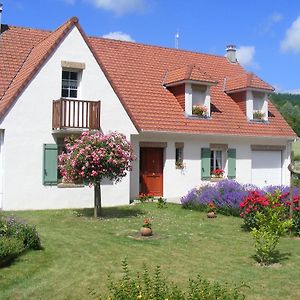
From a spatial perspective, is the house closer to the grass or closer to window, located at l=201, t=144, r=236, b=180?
window, located at l=201, t=144, r=236, b=180

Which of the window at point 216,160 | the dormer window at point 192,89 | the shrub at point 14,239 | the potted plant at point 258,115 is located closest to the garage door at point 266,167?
the potted plant at point 258,115

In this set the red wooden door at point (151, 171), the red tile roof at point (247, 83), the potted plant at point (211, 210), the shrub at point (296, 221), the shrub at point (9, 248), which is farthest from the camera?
the red tile roof at point (247, 83)

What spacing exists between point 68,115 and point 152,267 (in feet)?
32.0

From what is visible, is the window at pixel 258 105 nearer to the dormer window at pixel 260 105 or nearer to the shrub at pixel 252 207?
the dormer window at pixel 260 105

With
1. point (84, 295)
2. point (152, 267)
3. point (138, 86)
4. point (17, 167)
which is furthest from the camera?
point (138, 86)

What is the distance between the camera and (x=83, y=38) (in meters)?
19.2

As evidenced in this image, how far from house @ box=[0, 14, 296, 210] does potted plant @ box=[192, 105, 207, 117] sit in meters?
0.07

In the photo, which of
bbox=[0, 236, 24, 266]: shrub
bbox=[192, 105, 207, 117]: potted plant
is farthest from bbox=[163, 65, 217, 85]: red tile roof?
bbox=[0, 236, 24, 266]: shrub

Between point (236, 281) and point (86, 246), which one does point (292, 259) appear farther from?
point (86, 246)

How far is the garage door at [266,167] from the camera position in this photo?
1002 inches

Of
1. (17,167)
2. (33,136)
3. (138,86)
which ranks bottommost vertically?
(17,167)

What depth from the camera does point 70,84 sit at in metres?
19.3

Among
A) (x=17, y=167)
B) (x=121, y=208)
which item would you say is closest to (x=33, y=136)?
(x=17, y=167)

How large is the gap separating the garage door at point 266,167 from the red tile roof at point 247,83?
3293mm
